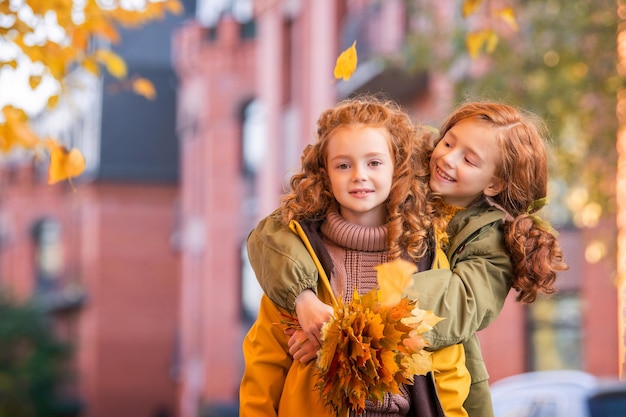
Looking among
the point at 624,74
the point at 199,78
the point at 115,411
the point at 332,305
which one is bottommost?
the point at 115,411

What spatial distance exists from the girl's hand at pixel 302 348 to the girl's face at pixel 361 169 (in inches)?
16.4

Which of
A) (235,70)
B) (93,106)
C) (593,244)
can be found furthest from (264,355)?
(93,106)

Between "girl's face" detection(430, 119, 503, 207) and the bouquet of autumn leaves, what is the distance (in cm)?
56

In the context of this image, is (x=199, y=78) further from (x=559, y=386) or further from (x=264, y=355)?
(x=264, y=355)

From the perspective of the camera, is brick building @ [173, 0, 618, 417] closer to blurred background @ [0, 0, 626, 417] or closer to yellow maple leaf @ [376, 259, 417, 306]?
blurred background @ [0, 0, 626, 417]

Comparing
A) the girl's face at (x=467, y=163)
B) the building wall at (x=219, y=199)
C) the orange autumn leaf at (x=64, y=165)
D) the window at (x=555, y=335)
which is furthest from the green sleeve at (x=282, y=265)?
the building wall at (x=219, y=199)

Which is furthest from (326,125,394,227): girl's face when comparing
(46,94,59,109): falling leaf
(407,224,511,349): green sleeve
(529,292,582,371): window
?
(529,292,582,371): window

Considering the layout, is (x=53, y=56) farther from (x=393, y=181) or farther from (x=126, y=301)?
(x=126, y=301)

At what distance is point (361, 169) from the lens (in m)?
3.47

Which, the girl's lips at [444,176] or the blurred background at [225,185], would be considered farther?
the blurred background at [225,185]

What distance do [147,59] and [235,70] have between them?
9.15 meters

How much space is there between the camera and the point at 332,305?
345 cm

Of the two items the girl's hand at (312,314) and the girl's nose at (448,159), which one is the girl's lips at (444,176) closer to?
the girl's nose at (448,159)

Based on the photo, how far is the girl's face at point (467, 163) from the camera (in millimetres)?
3586
